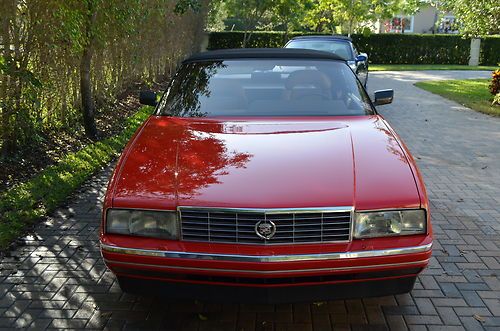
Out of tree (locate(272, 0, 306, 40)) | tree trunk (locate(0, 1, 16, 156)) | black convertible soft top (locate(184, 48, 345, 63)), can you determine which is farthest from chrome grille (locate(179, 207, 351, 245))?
tree (locate(272, 0, 306, 40))

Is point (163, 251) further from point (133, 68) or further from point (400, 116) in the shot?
point (133, 68)

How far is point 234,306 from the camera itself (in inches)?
128

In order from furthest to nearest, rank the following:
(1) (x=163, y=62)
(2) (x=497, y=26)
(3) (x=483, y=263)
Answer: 1. (1) (x=163, y=62)
2. (2) (x=497, y=26)
3. (3) (x=483, y=263)

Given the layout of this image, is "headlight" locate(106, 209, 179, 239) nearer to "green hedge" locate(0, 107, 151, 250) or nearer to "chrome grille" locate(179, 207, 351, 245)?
"chrome grille" locate(179, 207, 351, 245)

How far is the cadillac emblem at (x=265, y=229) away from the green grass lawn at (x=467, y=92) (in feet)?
32.5

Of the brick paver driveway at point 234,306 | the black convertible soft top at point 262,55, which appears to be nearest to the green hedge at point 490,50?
the brick paver driveway at point 234,306

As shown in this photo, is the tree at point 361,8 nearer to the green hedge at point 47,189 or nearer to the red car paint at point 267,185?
the green hedge at point 47,189

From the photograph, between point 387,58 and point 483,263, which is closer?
point 483,263

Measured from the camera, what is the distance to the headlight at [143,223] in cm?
268

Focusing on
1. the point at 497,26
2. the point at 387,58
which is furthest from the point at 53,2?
the point at 387,58

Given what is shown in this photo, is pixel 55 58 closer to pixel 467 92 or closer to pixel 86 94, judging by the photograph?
pixel 86 94

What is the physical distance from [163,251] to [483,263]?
8.64 ft

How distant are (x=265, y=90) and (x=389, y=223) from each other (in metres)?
1.94

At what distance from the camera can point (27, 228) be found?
442 cm
